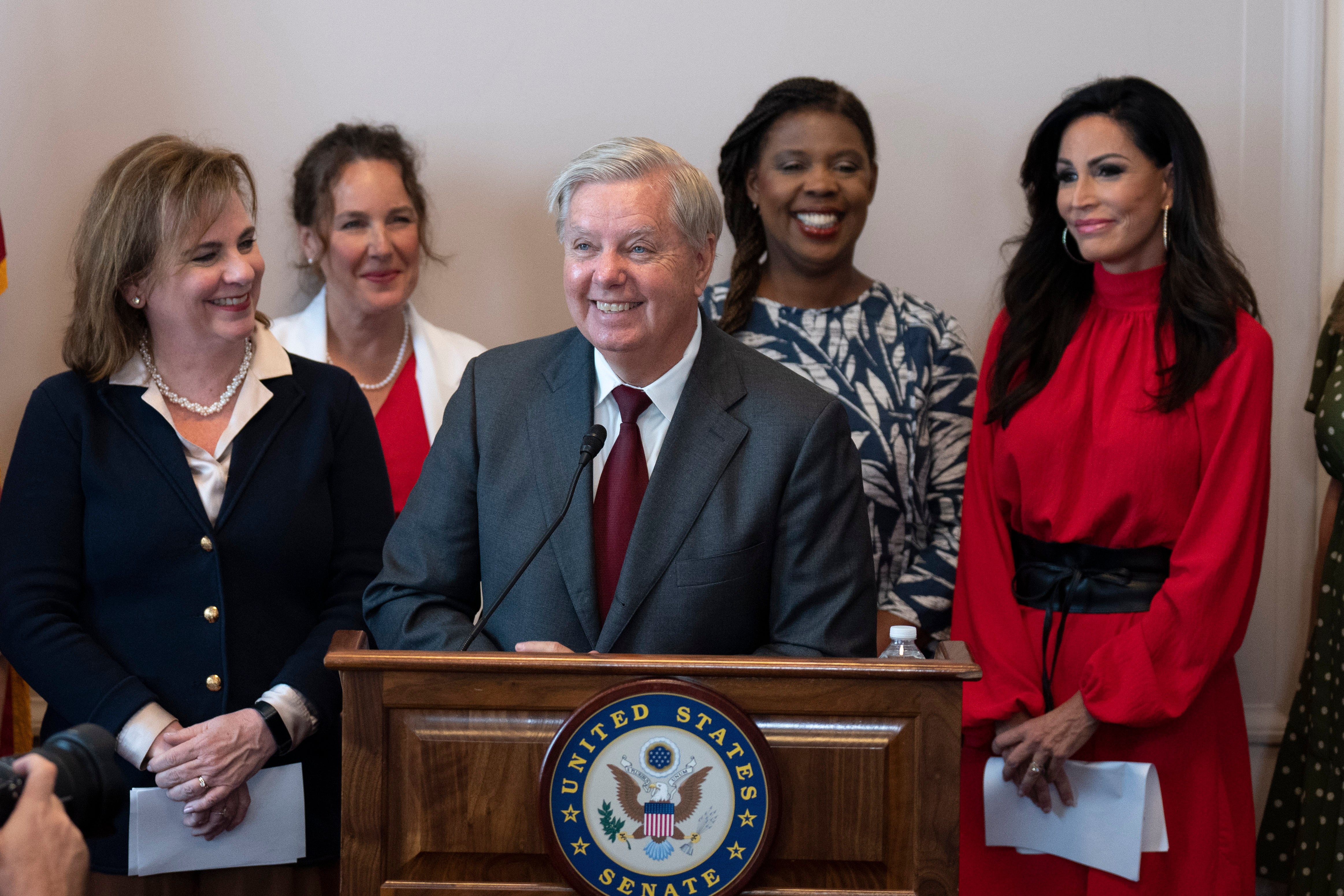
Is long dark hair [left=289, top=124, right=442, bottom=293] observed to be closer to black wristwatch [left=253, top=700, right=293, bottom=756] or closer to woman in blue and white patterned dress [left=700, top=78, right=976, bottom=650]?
woman in blue and white patterned dress [left=700, top=78, right=976, bottom=650]

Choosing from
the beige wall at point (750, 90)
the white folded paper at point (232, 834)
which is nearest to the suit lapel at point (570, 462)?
the white folded paper at point (232, 834)

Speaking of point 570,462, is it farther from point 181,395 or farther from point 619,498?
point 181,395

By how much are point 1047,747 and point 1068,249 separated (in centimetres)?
104

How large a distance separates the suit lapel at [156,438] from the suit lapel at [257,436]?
0.05 metres

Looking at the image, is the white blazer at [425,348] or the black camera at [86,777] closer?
the black camera at [86,777]

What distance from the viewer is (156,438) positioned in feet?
7.13

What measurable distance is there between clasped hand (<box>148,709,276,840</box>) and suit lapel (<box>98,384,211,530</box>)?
34 centimetres

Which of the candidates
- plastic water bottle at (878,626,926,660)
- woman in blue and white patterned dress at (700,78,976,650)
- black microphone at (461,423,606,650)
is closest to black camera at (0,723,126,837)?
black microphone at (461,423,606,650)

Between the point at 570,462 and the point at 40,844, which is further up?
the point at 570,462

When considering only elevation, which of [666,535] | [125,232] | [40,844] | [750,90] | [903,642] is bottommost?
[40,844]

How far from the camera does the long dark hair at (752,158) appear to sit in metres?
2.84

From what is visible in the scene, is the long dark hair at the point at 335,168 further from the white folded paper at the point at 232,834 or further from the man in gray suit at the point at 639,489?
the white folded paper at the point at 232,834

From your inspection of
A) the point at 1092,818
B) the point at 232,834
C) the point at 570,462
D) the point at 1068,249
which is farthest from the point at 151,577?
the point at 1068,249

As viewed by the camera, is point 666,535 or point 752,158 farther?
point 752,158
